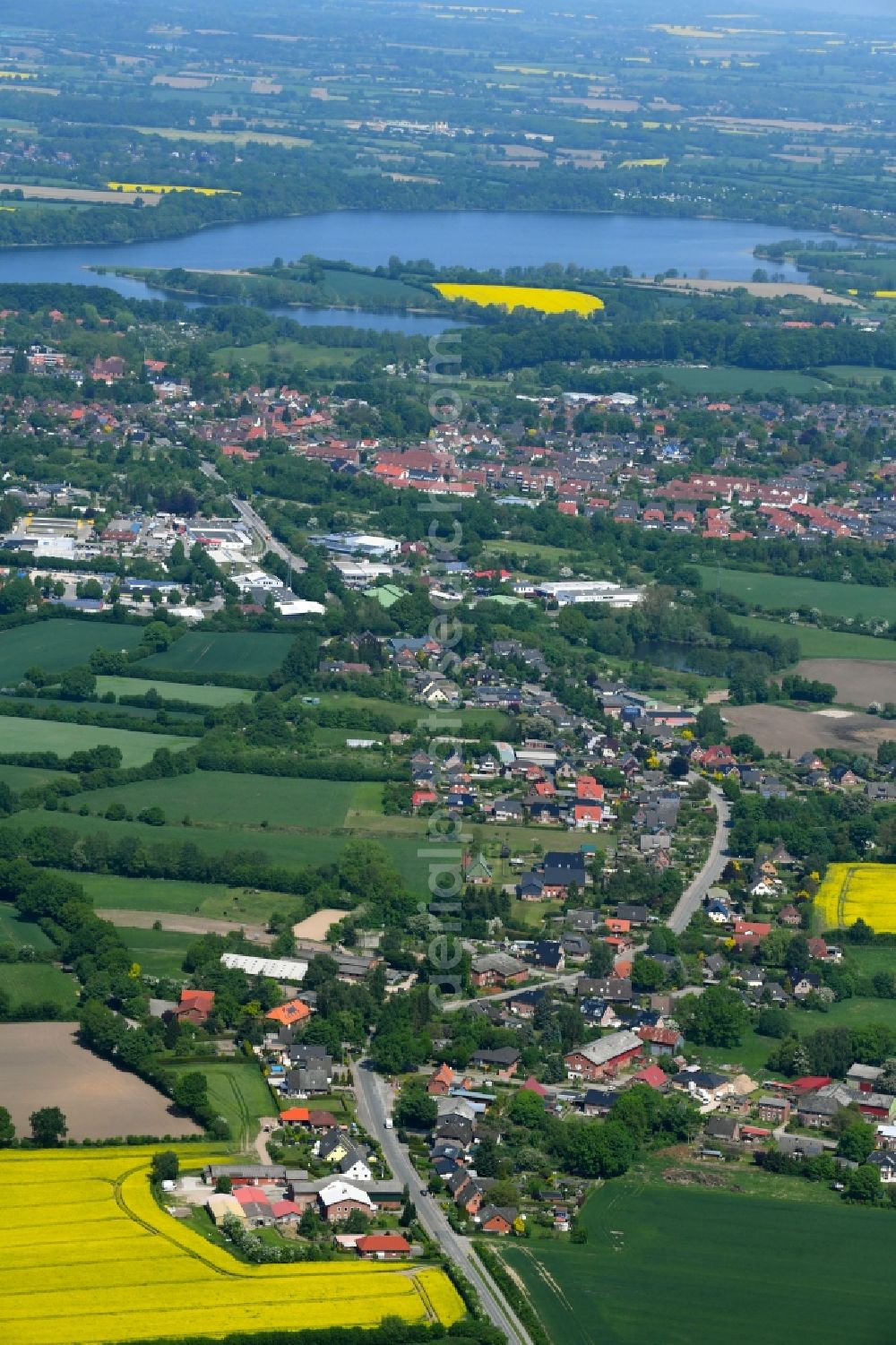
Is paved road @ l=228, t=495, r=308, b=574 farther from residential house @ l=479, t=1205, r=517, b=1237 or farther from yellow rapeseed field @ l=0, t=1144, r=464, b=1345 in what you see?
yellow rapeseed field @ l=0, t=1144, r=464, b=1345

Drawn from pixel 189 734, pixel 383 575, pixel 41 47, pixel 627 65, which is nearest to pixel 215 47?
pixel 41 47

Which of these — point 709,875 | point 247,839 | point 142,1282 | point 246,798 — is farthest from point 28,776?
point 142,1282

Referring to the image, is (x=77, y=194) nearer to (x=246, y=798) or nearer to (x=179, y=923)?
(x=246, y=798)

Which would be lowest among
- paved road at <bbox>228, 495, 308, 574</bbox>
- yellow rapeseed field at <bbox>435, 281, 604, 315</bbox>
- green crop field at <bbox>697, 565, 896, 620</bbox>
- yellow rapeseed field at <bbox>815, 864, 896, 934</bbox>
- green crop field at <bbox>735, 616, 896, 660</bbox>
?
paved road at <bbox>228, 495, 308, 574</bbox>

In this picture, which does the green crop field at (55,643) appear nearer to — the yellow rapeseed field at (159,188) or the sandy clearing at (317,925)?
the sandy clearing at (317,925)

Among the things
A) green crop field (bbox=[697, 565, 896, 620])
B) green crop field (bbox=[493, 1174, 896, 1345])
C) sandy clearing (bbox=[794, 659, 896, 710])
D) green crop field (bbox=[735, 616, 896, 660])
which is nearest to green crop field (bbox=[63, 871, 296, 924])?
green crop field (bbox=[493, 1174, 896, 1345])

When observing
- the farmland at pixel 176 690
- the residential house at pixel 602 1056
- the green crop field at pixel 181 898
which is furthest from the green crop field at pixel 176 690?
the residential house at pixel 602 1056
